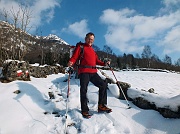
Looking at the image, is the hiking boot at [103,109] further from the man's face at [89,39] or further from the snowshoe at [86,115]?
the man's face at [89,39]

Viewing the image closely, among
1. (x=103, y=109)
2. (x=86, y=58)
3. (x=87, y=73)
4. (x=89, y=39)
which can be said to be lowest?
(x=103, y=109)

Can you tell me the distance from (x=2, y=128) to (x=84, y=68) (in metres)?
2.59

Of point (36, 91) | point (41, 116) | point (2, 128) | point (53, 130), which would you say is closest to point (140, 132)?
point (53, 130)

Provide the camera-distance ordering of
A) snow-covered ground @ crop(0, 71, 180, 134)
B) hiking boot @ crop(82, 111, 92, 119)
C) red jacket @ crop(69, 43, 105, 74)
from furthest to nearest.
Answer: red jacket @ crop(69, 43, 105, 74) → hiking boot @ crop(82, 111, 92, 119) → snow-covered ground @ crop(0, 71, 180, 134)

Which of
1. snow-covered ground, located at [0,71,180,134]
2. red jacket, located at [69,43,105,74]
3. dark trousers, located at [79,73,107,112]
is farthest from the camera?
red jacket, located at [69,43,105,74]

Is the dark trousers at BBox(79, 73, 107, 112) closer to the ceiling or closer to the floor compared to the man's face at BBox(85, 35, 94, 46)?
closer to the floor

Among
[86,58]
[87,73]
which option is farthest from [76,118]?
[86,58]

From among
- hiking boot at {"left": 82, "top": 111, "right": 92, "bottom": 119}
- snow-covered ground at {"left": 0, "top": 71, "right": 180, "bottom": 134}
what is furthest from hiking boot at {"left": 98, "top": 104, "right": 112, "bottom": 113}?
hiking boot at {"left": 82, "top": 111, "right": 92, "bottom": 119}

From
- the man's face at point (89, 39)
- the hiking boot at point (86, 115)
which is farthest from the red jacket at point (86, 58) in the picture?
the hiking boot at point (86, 115)

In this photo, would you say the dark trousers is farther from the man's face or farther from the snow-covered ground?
the man's face

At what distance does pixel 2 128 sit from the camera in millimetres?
4766

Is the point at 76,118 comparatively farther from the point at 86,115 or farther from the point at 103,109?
the point at 103,109

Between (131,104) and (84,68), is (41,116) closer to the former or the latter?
(84,68)

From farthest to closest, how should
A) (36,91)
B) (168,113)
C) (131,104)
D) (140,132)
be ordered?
1. (36,91)
2. (131,104)
3. (168,113)
4. (140,132)
